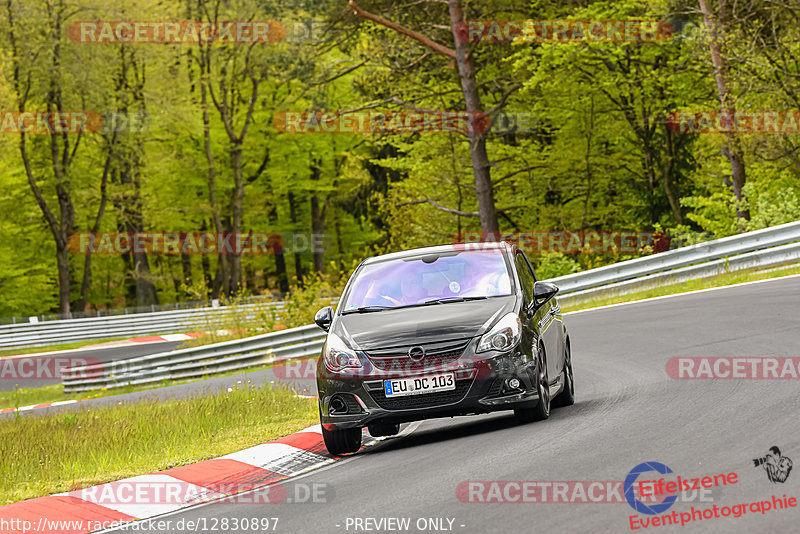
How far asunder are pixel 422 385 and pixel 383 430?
5.13 ft

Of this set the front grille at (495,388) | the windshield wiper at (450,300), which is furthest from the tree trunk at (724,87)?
the front grille at (495,388)

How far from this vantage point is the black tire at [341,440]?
916 centimetres

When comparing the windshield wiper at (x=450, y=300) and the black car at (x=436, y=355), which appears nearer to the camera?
the black car at (x=436, y=355)

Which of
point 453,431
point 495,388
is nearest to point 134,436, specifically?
point 453,431

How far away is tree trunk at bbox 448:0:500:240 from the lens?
29609mm

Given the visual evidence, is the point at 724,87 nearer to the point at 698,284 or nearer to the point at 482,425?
the point at 698,284

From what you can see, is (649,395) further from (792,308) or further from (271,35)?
(271,35)

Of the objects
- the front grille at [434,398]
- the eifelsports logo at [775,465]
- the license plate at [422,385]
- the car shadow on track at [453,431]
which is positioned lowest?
the car shadow on track at [453,431]

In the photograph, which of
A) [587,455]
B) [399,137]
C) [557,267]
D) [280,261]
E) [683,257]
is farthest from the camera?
[280,261]

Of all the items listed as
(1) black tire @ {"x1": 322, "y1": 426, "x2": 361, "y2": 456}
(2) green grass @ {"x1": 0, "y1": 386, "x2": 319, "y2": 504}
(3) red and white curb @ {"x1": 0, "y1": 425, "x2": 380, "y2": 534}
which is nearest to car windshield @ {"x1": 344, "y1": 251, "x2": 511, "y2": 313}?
(1) black tire @ {"x1": 322, "y1": 426, "x2": 361, "y2": 456}

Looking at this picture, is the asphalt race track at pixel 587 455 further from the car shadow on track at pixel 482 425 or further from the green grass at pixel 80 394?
the green grass at pixel 80 394

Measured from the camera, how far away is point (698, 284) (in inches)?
827

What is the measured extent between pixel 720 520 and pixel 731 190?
2909 cm

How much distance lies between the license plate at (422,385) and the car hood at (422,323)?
30cm
